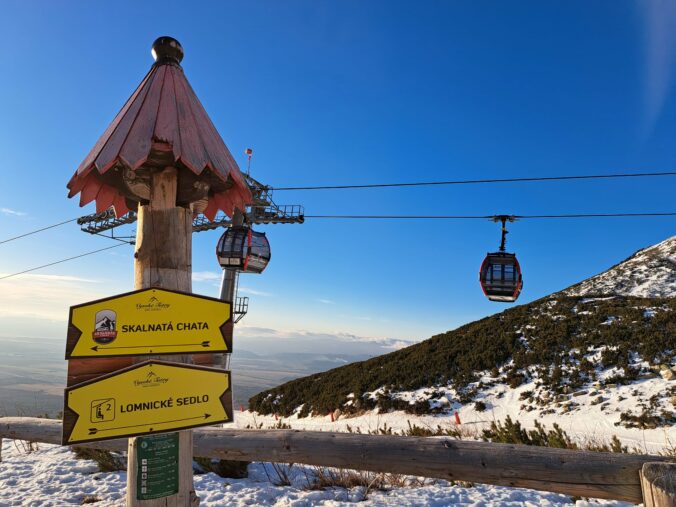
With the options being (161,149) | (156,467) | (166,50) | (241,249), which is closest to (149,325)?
(156,467)

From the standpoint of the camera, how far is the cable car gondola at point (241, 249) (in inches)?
351

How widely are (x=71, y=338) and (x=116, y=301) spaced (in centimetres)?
31

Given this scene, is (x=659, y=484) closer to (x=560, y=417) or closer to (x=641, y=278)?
(x=560, y=417)

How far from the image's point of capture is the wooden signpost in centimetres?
237

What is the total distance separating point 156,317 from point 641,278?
113 feet

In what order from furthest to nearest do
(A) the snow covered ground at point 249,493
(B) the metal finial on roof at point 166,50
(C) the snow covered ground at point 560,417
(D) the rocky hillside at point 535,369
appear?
(D) the rocky hillside at point 535,369 < (C) the snow covered ground at point 560,417 < (A) the snow covered ground at point 249,493 < (B) the metal finial on roof at point 166,50

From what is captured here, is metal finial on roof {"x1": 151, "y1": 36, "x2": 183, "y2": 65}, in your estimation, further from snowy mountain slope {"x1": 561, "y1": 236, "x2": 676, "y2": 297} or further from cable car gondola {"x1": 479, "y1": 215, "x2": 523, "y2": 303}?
snowy mountain slope {"x1": 561, "y1": 236, "x2": 676, "y2": 297}

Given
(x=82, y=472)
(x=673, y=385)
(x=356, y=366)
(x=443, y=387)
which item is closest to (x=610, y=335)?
(x=673, y=385)

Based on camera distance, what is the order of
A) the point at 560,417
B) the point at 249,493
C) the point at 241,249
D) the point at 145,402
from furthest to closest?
1. the point at 560,417
2. the point at 241,249
3. the point at 249,493
4. the point at 145,402

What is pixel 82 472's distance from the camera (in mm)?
5688

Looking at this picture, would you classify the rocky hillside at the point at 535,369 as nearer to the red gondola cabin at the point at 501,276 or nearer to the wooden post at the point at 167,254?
the red gondola cabin at the point at 501,276

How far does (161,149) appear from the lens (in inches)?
101

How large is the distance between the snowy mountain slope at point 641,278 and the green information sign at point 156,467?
2798 cm

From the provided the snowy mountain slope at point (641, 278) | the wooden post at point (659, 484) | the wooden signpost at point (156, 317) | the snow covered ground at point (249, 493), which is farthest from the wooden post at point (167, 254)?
the snowy mountain slope at point (641, 278)
